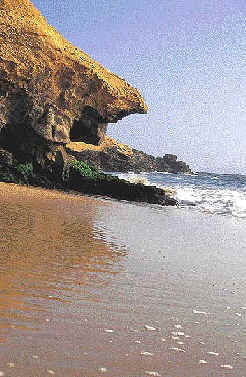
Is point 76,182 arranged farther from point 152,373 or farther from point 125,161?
point 125,161

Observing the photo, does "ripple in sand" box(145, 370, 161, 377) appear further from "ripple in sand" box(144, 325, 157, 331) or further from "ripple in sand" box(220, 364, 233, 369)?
"ripple in sand" box(144, 325, 157, 331)

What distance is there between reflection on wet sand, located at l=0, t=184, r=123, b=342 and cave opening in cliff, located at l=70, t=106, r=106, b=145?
16623mm

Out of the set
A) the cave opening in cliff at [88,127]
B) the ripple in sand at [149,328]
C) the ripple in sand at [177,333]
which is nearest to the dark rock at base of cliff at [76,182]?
the cave opening in cliff at [88,127]

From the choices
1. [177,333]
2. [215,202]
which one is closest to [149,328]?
[177,333]

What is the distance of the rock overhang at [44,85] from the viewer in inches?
867

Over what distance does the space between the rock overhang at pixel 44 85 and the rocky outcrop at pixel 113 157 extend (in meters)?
8.61

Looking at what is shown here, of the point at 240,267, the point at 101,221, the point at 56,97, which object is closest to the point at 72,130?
the point at 56,97

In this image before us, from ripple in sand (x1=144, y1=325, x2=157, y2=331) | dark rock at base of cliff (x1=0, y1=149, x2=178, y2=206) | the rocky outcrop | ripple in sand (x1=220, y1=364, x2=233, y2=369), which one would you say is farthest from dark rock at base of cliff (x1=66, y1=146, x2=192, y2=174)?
ripple in sand (x1=220, y1=364, x2=233, y2=369)

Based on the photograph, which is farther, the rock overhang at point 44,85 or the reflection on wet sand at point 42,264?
the rock overhang at point 44,85

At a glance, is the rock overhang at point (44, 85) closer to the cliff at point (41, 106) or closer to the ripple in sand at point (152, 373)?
the cliff at point (41, 106)

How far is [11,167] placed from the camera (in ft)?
68.1

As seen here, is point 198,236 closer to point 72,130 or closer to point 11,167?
point 11,167

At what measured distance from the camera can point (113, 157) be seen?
54.0 m

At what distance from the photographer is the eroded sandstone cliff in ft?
72.0
